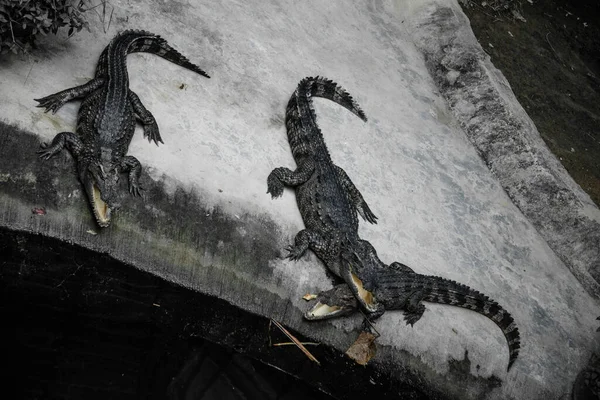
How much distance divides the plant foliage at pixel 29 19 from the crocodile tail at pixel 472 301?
3.73 m

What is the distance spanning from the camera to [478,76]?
7570 millimetres

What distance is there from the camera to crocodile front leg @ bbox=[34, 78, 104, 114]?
521cm

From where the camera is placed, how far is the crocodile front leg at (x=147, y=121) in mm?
5484

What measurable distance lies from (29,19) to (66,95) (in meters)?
0.66

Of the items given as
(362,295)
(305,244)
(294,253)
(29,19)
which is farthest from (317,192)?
(29,19)

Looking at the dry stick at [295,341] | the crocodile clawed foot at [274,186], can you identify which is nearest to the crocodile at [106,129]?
the crocodile clawed foot at [274,186]

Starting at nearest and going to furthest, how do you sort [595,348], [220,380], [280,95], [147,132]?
[220,380], [147,132], [595,348], [280,95]

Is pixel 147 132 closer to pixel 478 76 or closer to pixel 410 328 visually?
pixel 410 328

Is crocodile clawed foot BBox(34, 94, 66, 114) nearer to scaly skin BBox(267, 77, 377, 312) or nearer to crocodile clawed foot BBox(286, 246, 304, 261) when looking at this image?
scaly skin BBox(267, 77, 377, 312)

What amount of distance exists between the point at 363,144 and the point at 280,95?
40.1 inches

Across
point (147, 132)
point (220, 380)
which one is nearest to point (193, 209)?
point (147, 132)

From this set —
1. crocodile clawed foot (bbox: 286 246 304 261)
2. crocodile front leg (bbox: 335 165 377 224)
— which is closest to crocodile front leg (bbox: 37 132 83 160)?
crocodile clawed foot (bbox: 286 246 304 261)

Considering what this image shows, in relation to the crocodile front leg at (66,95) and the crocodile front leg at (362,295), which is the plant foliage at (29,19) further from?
the crocodile front leg at (362,295)

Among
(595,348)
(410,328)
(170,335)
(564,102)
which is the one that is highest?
(564,102)
